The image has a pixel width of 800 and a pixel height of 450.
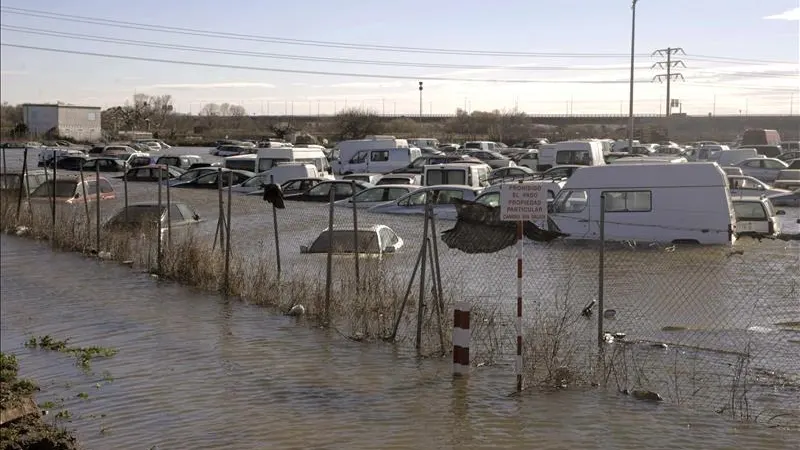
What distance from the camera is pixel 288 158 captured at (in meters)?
39.9

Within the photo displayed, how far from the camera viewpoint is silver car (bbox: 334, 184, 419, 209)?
2890cm

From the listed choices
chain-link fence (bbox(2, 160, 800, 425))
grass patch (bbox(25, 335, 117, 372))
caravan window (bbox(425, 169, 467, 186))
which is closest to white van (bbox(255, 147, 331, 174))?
caravan window (bbox(425, 169, 467, 186))

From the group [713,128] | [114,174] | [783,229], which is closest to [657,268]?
[783,229]

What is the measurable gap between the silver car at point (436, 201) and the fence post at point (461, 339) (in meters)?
14.8

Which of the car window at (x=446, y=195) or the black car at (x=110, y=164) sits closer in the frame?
the car window at (x=446, y=195)

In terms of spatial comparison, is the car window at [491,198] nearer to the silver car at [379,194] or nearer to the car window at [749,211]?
the silver car at [379,194]

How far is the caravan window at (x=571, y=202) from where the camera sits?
2236 cm

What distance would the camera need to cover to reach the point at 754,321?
13617 millimetres

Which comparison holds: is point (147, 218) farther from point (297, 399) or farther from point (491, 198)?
point (297, 399)

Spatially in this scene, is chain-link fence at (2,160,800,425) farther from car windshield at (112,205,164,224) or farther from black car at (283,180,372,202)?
black car at (283,180,372,202)

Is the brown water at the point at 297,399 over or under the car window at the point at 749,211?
under

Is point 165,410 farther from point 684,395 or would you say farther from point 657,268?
point 657,268

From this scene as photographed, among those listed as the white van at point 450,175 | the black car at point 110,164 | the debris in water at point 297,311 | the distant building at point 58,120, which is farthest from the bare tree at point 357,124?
the debris in water at point 297,311

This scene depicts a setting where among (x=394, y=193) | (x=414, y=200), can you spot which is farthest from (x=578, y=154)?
(x=414, y=200)
